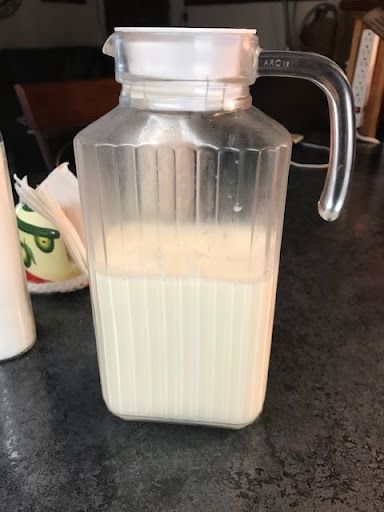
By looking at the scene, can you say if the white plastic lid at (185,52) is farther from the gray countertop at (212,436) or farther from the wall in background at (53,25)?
the wall in background at (53,25)

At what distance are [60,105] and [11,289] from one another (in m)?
0.74

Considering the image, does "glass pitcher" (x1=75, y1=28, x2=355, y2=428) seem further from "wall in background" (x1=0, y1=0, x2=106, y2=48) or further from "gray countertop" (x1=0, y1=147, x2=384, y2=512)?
"wall in background" (x1=0, y1=0, x2=106, y2=48)

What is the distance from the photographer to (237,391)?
17.3 inches

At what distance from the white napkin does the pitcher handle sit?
299 mm

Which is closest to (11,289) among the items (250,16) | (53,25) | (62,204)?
(62,204)

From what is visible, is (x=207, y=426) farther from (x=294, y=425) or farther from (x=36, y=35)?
(x=36, y=35)

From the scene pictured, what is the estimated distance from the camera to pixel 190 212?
0.39 metres

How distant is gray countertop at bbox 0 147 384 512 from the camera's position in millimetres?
390

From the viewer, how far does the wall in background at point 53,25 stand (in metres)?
1.12

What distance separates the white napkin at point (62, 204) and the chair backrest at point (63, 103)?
0.50 metres

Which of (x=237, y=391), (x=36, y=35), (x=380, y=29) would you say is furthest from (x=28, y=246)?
(x=380, y=29)

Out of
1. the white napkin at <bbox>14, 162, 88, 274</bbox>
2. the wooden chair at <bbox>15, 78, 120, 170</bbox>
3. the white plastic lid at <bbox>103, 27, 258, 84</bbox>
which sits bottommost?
the wooden chair at <bbox>15, 78, 120, 170</bbox>

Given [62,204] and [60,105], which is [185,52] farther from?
[60,105]

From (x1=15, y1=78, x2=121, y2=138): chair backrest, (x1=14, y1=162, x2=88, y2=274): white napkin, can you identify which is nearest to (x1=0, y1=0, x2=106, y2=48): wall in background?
(x1=15, y1=78, x2=121, y2=138): chair backrest
